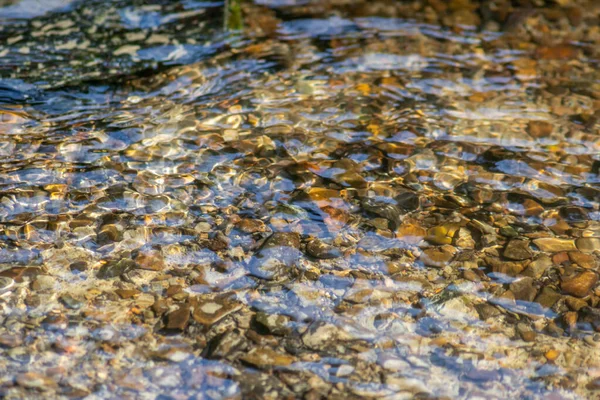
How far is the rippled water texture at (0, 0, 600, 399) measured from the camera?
2707 mm

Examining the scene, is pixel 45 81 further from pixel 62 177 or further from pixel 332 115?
pixel 332 115

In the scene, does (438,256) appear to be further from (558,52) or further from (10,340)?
(558,52)

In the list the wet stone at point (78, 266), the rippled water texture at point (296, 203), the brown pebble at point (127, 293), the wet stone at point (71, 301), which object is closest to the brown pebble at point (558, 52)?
the rippled water texture at point (296, 203)

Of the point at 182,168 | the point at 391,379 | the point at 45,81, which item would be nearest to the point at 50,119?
the point at 45,81

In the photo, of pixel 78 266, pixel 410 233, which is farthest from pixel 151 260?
pixel 410 233

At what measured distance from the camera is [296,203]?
361 cm

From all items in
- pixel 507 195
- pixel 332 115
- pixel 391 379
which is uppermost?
pixel 332 115

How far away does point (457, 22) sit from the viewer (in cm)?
566

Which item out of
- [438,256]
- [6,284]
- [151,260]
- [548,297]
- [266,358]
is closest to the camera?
[266,358]

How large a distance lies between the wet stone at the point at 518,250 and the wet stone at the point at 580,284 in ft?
0.77

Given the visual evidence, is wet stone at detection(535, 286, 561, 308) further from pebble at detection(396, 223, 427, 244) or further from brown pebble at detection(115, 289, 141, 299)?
brown pebble at detection(115, 289, 141, 299)

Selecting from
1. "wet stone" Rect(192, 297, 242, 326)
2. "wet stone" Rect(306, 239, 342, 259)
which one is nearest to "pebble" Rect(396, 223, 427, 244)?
"wet stone" Rect(306, 239, 342, 259)

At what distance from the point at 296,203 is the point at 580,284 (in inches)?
61.9

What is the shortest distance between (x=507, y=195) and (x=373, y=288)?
120 centimetres
